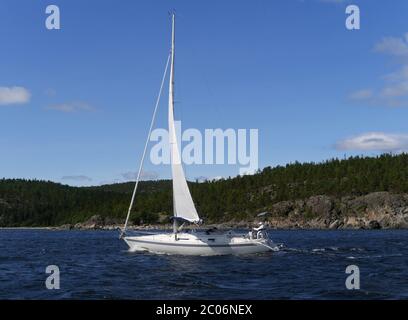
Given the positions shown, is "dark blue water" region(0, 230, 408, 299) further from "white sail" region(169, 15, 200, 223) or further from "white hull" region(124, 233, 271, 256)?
"white sail" region(169, 15, 200, 223)

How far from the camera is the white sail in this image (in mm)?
56312

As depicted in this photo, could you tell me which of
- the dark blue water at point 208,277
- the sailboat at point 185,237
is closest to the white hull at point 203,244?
the sailboat at point 185,237

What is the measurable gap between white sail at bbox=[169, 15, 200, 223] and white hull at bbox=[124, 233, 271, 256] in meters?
2.08

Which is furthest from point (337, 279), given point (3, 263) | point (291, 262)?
point (3, 263)

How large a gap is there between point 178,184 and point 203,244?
6.31 metres

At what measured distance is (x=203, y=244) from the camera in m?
56.0

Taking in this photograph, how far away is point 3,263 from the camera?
54844 millimetres

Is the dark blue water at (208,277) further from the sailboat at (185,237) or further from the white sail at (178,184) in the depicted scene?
the white sail at (178,184)

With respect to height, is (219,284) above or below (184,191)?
below

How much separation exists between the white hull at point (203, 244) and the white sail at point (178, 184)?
2082 millimetres

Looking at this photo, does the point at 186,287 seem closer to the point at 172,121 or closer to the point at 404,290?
the point at 404,290

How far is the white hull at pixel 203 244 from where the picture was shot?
5612 cm
